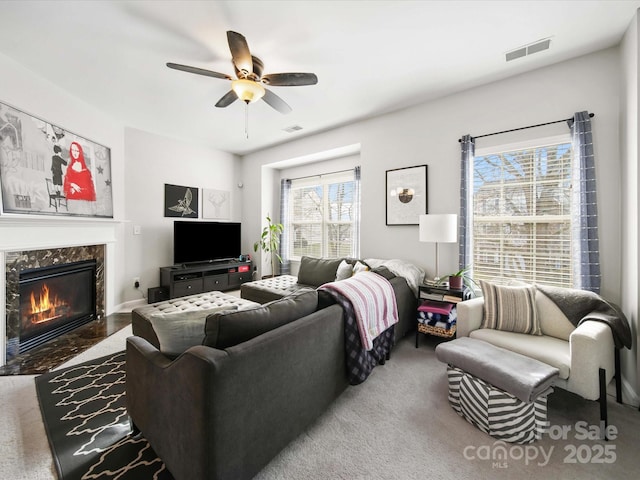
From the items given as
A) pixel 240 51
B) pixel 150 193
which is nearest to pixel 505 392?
pixel 240 51

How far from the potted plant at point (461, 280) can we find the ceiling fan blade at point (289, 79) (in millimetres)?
2352

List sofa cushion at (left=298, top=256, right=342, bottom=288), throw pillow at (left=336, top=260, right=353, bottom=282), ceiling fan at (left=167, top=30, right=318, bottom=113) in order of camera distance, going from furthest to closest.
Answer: sofa cushion at (left=298, top=256, right=342, bottom=288), throw pillow at (left=336, top=260, right=353, bottom=282), ceiling fan at (left=167, top=30, right=318, bottom=113)

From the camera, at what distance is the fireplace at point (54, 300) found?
277cm

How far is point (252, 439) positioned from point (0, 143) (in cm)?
343

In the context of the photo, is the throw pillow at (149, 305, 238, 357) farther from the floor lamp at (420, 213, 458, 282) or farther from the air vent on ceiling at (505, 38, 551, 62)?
the air vent on ceiling at (505, 38, 551, 62)

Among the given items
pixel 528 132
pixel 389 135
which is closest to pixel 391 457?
pixel 528 132

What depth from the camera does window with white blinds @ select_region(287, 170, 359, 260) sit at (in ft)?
15.5

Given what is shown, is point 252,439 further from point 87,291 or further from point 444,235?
point 87,291

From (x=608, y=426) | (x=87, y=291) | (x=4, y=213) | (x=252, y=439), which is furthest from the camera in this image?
(x=87, y=291)

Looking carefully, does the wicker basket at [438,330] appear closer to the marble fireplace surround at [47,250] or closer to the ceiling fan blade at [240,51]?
the ceiling fan blade at [240,51]

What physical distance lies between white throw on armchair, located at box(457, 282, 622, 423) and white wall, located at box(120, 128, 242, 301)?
15.3 ft

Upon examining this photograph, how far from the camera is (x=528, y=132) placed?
107 inches

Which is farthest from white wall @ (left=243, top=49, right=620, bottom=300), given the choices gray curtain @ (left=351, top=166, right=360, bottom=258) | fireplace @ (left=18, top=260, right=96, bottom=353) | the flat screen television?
fireplace @ (left=18, top=260, right=96, bottom=353)

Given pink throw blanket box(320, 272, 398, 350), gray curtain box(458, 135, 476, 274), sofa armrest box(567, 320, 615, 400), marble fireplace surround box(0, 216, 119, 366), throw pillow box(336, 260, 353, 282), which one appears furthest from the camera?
throw pillow box(336, 260, 353, 282)
